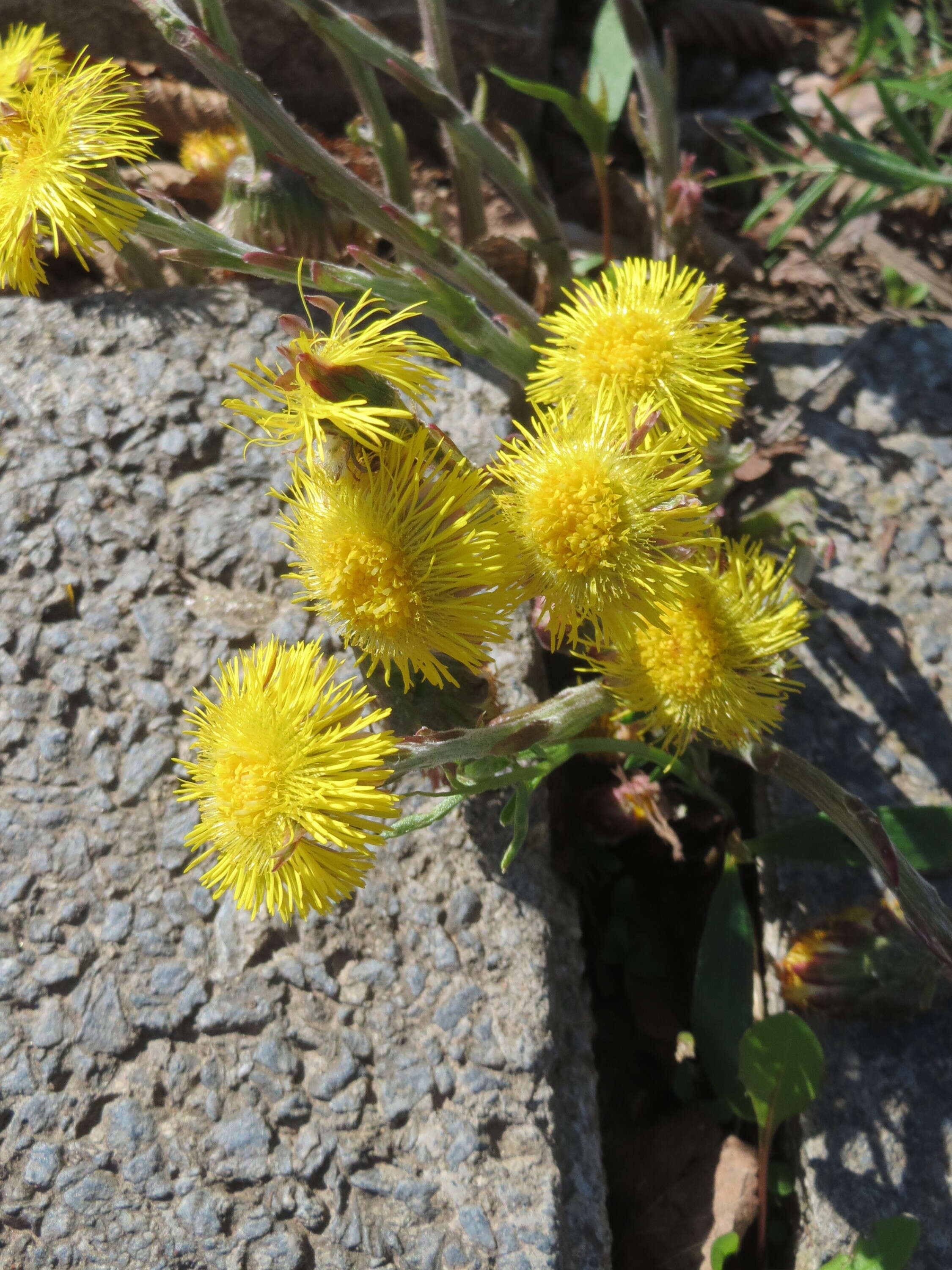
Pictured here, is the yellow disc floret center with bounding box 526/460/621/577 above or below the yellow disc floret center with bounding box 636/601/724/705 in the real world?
above

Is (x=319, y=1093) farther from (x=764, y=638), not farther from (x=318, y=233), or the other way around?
(x=318, y=233)

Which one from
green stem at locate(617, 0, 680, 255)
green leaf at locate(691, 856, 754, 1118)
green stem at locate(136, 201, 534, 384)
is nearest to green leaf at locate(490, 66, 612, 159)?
green stem at locate(617, 0, 680, 255)

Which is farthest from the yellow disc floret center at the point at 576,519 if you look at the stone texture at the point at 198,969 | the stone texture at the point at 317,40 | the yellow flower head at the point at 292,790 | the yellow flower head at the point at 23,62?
the stone texture at the point at 317,40

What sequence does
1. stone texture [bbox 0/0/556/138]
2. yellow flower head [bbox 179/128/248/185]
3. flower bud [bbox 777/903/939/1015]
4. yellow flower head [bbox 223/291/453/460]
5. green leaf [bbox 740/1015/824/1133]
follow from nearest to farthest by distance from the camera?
yellow flower head [bbox 223/291/453/460]
green leaf [bbox 740/1015/824/1133]
flower bud [bbox 777/903/939/1015]
yellow flower head [bbox 179/128/248/185]
stone texture [bbox 0/0/556/138]

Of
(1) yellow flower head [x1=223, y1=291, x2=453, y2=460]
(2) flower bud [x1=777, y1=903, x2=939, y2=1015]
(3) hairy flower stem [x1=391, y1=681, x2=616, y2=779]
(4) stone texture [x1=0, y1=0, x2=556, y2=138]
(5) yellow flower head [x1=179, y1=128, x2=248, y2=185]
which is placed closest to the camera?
(1) yellow flower head [x1=223, y1=291, x2=453, y2=460]

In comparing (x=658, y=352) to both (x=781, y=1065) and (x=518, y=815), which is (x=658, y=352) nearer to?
(x=518, y=815)

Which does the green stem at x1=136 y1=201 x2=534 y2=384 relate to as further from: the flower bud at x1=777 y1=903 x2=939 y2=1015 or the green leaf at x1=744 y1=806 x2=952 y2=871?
the flower bud at x1=777 y1=903 x2=939 y2=1015

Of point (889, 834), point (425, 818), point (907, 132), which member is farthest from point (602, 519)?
point (907, 132)

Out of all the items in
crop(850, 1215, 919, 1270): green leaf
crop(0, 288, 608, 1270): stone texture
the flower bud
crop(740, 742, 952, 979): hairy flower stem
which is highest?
crop(740, 742, 952, 979): hairy flower stem
